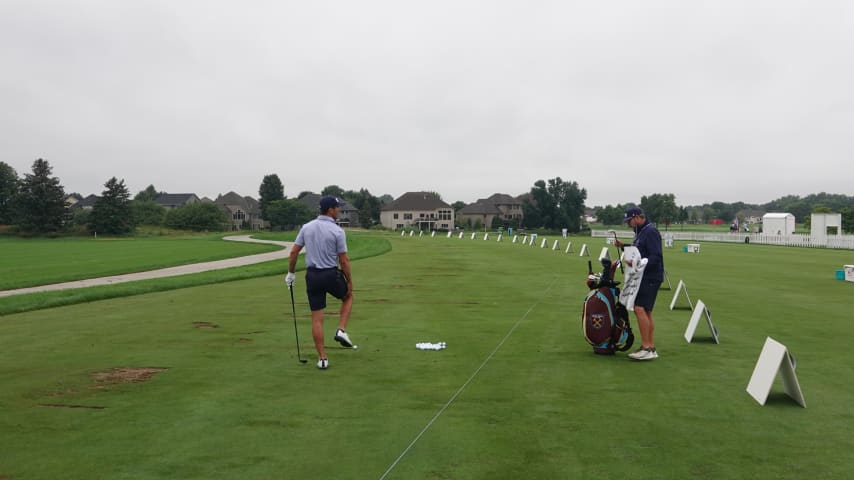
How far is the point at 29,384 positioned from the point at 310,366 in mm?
3505

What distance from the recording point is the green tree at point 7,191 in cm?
10625

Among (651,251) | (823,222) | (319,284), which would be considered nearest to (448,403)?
(319,284)

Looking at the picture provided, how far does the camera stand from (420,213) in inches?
5974

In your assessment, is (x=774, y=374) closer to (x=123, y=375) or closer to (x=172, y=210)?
(x=123, y=375)

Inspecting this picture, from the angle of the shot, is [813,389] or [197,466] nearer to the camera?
[197,466]

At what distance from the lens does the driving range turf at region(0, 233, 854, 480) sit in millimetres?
5098

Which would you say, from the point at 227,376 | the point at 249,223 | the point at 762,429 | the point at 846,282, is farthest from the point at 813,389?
the point at 249,223

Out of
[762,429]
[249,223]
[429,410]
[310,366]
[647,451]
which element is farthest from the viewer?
[249,223]

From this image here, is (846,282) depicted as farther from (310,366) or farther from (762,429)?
(310,366)

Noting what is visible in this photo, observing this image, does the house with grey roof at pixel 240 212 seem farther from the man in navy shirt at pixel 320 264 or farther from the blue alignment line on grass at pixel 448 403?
the man in navy shirt at pixel 320 264

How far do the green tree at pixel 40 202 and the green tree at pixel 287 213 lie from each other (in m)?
43.4

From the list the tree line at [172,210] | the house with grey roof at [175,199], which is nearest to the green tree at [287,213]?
the tree line at [172,210]

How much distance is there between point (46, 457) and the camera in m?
5.15

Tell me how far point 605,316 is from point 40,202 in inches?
4249
